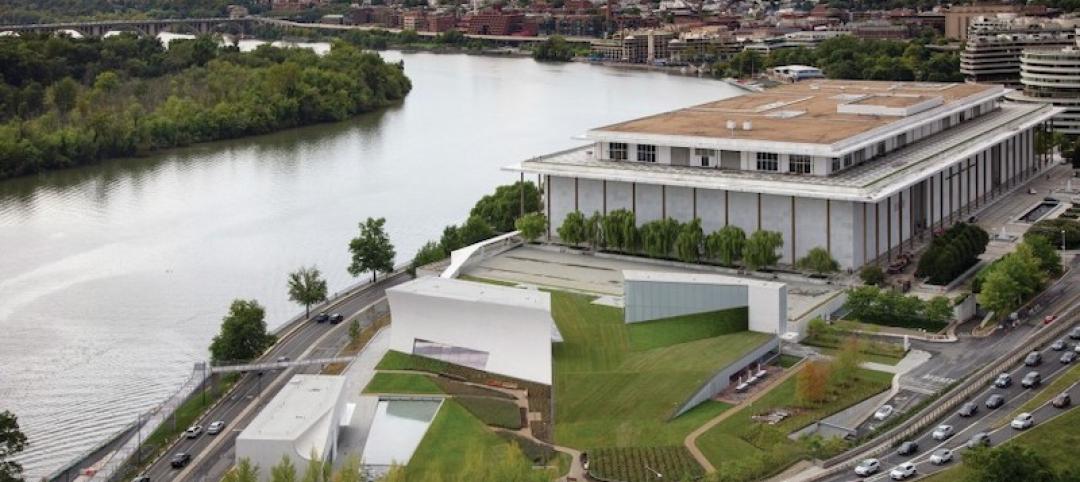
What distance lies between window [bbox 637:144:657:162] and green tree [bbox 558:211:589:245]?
125 cm

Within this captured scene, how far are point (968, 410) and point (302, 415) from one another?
16.0ft

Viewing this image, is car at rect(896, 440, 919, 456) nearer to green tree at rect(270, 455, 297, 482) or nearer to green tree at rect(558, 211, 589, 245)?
green tree at rect(270, 455, 297, 482)

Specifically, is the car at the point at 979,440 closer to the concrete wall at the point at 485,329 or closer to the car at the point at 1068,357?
the car at the point at 1068,357

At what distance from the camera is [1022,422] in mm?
11125

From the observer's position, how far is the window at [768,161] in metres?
16.9

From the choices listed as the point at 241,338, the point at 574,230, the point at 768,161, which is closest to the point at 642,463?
the point at 241,338

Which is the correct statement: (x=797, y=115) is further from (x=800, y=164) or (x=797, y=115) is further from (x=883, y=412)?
(x=883, y=412)

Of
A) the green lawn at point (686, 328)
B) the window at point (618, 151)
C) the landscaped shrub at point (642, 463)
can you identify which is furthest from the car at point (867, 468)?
the window at point (618, 151)

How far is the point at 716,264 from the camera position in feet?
53.3

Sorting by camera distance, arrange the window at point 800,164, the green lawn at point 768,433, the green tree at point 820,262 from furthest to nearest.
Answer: the window at point 800,164 → the green tree at point 820,262 → the green lawn at point 768,433

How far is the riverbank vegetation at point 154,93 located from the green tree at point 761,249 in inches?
608

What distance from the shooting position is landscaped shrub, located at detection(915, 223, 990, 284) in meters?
15.5

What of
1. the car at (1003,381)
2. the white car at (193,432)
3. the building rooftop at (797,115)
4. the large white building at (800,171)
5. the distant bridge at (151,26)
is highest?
the distant bridge at (151,26)

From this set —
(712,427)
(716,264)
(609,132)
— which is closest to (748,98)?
(609,132)
